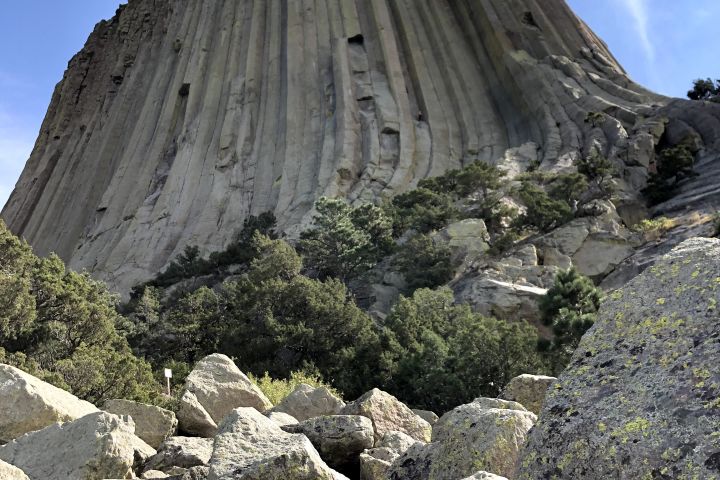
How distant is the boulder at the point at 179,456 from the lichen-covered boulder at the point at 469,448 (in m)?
2.78

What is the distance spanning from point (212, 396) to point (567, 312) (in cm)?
1314

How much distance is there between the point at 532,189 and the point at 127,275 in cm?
2593

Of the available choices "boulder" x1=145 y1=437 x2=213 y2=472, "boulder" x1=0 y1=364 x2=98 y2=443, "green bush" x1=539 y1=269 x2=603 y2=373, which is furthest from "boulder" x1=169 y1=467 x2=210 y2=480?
"green bush" x1=539 y1=269 x2=603 y2=373

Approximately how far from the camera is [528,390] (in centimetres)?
916

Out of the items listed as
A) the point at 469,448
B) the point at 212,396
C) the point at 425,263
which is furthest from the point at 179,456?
the point at 425,263

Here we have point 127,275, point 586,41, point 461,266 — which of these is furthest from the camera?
point 586,41

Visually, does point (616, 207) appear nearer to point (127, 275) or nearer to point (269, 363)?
point (269, 363)

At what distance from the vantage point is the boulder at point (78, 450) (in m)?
6.79

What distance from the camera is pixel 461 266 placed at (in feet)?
114

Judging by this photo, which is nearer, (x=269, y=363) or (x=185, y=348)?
(x=269, y=363)

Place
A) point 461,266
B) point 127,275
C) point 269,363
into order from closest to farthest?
point 269,363, point 461,266, point 127,275

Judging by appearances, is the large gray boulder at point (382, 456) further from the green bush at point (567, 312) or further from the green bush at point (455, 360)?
the green bush at point (567, 312)

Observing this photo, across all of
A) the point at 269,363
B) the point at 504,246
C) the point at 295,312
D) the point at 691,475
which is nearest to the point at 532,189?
the point at 504,246

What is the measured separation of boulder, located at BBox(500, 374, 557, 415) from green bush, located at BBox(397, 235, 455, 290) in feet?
77.7
